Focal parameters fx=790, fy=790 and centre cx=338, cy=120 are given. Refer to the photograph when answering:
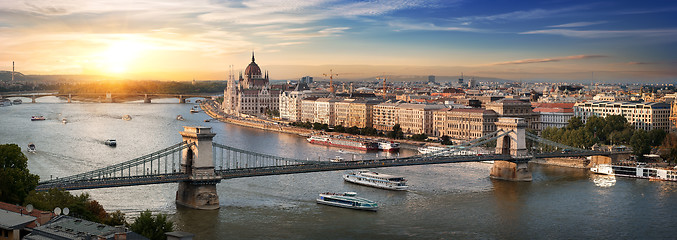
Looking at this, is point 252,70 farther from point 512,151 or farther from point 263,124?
point 512,151

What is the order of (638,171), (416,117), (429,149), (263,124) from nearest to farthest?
1. (638,171)
2. (429,149)
3. (416,117)
4. (263,124)

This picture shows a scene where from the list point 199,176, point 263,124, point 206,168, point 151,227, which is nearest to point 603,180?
point 206,168

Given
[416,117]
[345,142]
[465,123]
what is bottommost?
[345,142]

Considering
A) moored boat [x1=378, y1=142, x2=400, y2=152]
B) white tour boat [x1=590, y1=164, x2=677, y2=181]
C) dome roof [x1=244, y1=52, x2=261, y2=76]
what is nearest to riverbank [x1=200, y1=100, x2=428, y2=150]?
moored boat [x1=378, y1=142, x2=400, y2=152]

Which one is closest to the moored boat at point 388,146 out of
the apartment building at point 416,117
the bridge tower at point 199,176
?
the apartment building at point 416,117

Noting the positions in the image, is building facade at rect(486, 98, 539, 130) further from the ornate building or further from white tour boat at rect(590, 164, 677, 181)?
the ornate building

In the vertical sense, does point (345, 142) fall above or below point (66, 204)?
below

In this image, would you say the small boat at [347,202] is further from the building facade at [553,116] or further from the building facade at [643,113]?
the building facade at [553,116]
